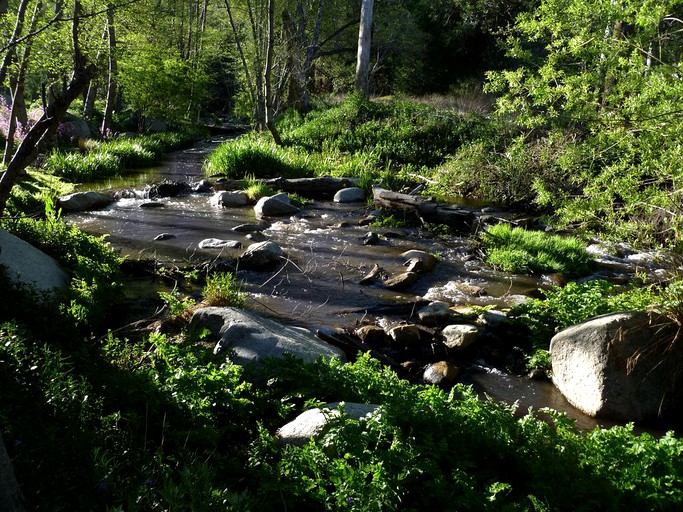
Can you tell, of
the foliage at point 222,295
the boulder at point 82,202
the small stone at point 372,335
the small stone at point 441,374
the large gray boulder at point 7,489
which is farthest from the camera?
the boulder at point 82,202

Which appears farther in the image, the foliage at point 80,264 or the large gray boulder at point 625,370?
the foliage at point 80,264

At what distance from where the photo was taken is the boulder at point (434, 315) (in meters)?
6.43

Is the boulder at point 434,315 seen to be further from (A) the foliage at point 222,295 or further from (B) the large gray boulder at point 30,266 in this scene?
(B) the large gray boulder at point 30,266

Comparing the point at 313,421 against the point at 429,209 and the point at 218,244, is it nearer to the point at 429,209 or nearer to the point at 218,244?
the point at 218,244

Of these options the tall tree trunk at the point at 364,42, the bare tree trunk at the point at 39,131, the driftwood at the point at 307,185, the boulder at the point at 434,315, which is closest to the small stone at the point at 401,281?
the boulder at the point at 434,315

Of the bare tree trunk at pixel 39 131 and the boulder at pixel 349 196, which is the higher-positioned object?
the bare tree trunk at pixel 39 131

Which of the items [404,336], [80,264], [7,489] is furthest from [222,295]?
[7,489]

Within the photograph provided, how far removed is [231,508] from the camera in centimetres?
227

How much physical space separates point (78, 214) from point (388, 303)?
24.6ft

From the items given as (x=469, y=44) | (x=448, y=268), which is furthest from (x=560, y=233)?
(x=469, y=44)

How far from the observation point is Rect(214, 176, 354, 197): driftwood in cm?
1438

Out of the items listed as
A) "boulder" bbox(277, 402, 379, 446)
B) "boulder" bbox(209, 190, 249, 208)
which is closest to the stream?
"boulder" bbox(209, 190, 249, 208)

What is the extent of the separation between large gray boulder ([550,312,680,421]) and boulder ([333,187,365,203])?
31.0 ft

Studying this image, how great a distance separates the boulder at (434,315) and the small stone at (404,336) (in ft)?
1.72
